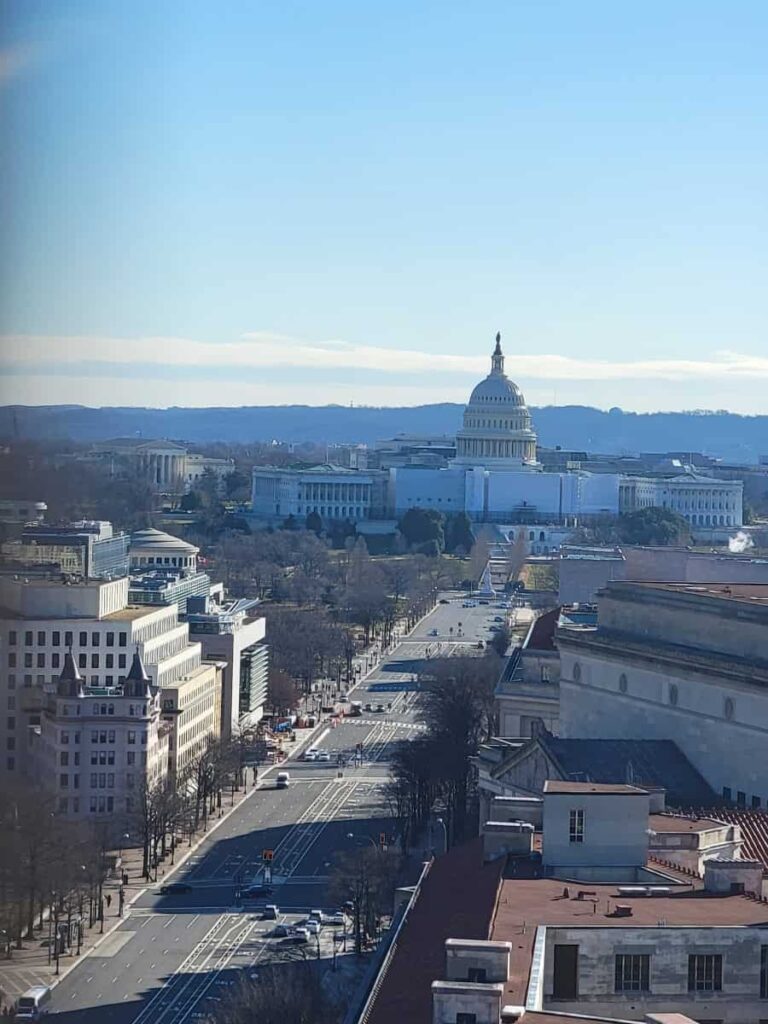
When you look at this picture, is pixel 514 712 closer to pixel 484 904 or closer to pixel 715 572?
pixel 715 572

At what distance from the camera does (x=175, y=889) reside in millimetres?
33781

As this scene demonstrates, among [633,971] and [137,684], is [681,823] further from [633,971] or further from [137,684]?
[137,684]

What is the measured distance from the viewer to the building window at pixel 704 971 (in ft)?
47.2

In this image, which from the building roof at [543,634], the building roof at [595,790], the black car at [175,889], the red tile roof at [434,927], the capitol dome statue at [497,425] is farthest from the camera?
the capitol dome statue at [497,425]

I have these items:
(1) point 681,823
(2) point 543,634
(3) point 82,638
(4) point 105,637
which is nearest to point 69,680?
(3) point 82,638

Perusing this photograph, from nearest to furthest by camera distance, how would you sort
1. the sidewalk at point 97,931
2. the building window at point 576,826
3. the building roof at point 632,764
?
the building window at point 576,826 → the sidewalk at point 97,931 → the building roof at point 632,764

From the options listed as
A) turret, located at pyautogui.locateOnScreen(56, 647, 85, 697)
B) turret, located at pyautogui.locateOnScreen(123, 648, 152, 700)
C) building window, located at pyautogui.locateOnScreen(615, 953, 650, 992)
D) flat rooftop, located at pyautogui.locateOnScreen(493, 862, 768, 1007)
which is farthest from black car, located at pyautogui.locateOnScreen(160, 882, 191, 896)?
building window, located at pyautogui.locateOnScreen(615, 953, 650, 992)

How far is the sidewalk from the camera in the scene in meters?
26.5

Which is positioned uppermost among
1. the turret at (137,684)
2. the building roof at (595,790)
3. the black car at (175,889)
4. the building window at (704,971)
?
the building roof at (595,790)

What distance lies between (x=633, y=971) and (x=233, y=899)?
19.5m

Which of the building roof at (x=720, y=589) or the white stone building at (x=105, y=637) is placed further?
the white stone building at (x=105, y=637)

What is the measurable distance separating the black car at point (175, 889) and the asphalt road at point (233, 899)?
13 cm

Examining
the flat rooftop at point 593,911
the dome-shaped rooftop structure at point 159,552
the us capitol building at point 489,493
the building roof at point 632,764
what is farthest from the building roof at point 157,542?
the us capitol building at point 489,493

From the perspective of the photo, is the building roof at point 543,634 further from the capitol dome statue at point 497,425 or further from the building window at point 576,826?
the capitol dome statue at point 497,425
